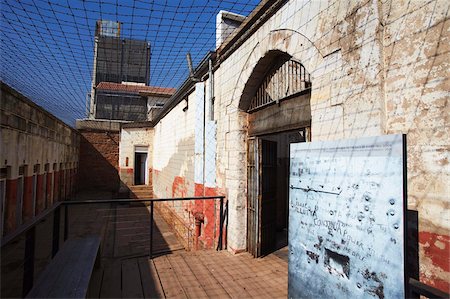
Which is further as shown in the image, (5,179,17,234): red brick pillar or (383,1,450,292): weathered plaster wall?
(5,179,17,234): red brick pillar

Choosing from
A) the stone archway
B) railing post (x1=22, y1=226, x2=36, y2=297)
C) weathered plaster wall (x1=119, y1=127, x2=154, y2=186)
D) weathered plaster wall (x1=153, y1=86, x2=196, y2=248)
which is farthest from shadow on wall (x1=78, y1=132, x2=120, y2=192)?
railing post (x1=22, y1=226, x2=36, y2=297)

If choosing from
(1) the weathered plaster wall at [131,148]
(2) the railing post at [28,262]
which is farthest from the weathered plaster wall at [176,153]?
(2) the railing post at [28,262]

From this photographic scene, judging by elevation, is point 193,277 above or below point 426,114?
below

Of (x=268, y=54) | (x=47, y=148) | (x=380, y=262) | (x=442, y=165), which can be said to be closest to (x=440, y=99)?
(x=442, y=165)

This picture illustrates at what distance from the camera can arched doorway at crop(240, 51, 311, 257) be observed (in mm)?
3529

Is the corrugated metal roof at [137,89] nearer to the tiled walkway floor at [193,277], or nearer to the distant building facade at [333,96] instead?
the distant building facade at [333,96]

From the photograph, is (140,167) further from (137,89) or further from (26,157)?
(26,157)

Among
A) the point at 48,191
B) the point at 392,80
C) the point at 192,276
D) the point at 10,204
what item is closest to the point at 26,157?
the point at 10,204

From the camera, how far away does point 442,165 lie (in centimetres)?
174

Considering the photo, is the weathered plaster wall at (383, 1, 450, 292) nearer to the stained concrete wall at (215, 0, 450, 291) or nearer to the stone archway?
the stained concrete wall at (215, 0, 450, 291)

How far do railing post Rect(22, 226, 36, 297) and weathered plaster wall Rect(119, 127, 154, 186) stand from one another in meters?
12.5

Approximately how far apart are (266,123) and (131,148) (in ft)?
39.5

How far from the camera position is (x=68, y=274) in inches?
95.3

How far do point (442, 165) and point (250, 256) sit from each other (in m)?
3.09
